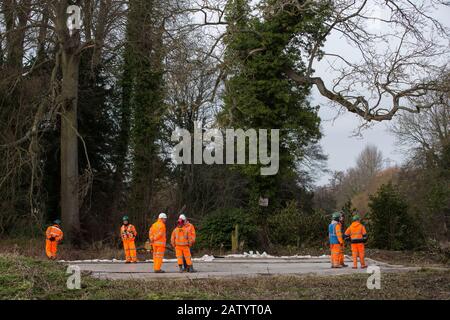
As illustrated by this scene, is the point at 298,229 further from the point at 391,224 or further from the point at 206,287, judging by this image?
the point at 206,287

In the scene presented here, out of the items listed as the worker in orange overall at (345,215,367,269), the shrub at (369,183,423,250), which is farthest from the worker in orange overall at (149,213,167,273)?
the shrub at (369,183,423,250)

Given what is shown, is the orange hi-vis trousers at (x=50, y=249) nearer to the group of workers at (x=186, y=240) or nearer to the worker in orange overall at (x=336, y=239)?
the group of workers at (x=186, y=240)

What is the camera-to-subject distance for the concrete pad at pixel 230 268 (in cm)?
1769

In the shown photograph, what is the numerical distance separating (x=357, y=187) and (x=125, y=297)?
61.7m

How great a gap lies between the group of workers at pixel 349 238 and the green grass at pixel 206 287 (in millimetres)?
3441

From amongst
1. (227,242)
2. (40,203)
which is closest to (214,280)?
(227,242)

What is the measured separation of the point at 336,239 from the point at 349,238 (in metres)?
0.45

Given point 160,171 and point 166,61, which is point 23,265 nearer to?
point 166,61

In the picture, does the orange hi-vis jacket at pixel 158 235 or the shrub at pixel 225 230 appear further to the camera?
the shrub at pixel 225 230

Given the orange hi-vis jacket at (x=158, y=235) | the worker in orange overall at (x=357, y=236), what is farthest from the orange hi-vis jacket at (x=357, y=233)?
the orange hi-vis jacket at (x=158, y=235)

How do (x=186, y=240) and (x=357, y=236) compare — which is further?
(x=357, y=236)

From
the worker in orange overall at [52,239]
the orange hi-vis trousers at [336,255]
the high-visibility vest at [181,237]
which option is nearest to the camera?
the high-visibility vest at [181,237]

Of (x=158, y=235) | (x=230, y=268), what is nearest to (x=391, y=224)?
(x=230, y=268)

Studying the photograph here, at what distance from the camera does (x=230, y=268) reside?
20297 mm
